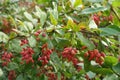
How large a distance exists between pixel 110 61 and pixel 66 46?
29cm

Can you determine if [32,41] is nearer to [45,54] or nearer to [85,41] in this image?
[45,54]

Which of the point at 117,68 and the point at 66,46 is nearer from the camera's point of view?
the point at 117,68

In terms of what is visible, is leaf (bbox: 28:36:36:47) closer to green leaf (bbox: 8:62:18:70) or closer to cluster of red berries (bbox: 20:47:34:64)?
cluster of red berries (bbox: 20:47:34:64)

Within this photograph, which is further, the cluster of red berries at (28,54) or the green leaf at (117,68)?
the cluster of red berries at (28,54)

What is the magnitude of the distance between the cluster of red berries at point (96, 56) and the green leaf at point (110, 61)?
19mm

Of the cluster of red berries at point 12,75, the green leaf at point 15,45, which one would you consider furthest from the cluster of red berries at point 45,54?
the cluster of red berries at point 12,75

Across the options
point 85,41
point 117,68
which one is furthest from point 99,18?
point 117,68

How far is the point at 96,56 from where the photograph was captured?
139 centimetres

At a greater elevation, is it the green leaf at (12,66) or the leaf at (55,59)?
the leaf at (55,59)

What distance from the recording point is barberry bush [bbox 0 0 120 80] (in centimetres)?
142

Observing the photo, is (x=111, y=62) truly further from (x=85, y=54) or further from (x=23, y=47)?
(x=23, y=47)

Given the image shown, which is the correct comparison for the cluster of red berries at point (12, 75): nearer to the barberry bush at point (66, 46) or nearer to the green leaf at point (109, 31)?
the barberry bush at point (66, 46)

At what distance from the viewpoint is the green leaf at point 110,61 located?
1356mm

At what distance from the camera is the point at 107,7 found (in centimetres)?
153
